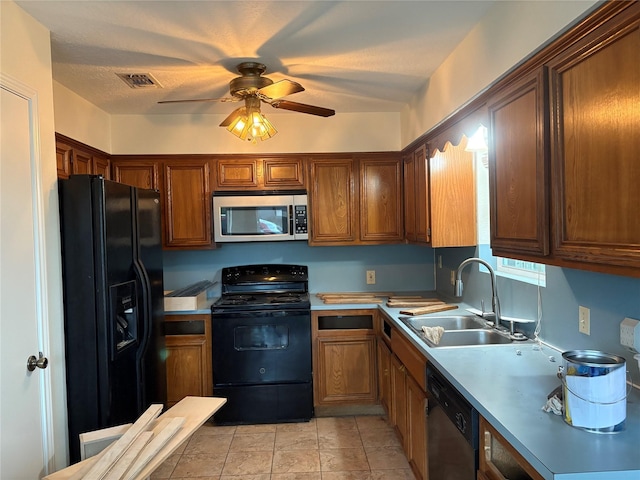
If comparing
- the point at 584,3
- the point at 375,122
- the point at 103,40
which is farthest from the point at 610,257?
the point at 375,122

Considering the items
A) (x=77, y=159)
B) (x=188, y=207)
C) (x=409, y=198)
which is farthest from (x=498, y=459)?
(x=77, y=159)

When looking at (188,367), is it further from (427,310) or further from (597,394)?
(597,394)

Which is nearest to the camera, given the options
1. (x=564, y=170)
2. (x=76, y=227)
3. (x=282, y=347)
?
(x=564, y=170)

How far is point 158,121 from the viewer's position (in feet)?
11.3

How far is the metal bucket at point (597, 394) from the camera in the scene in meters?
1.17

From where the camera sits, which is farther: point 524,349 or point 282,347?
point 282,347

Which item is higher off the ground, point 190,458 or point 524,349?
point 524,349

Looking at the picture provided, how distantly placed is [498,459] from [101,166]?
3174mm

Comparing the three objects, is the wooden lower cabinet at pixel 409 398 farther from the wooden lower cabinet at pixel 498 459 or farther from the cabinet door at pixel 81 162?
the cabinet door at pixel 81 162

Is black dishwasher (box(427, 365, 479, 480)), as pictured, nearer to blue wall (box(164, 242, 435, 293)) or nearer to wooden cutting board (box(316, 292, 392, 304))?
wooden cutting board (box(316, 292, 392, 304))

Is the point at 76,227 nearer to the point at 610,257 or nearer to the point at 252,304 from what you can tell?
the point at 252,304

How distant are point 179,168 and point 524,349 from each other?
2739 mm

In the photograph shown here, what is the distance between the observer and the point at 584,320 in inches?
68.5

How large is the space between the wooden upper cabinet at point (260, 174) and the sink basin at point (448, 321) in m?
1.44
